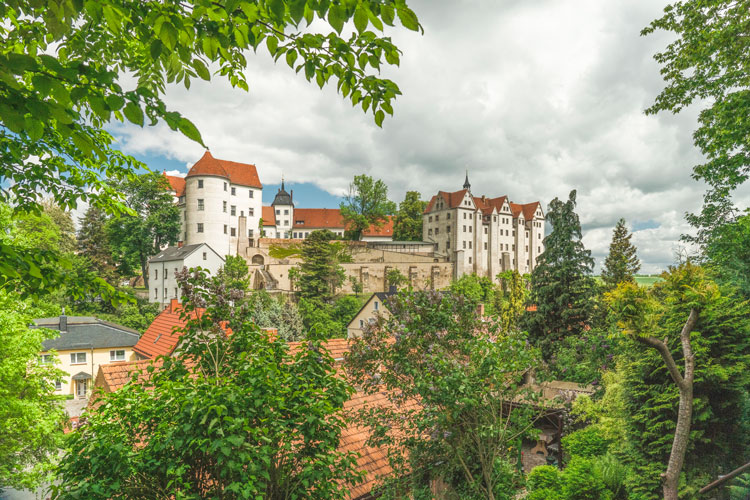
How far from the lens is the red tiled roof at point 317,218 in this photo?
245 feet

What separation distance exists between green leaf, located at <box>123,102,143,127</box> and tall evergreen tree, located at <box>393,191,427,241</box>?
2665 inches

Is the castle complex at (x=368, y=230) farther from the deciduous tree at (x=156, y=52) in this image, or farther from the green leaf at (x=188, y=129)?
the green leaf at (x=188, y=129)

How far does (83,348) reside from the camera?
26641mm

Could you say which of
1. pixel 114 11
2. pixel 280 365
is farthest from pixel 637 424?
pixel 114 11

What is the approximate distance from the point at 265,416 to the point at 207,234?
49.1 metres

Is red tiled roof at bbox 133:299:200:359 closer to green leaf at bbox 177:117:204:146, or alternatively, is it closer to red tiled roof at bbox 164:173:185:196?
green leaf at bbox 177:117:204:146

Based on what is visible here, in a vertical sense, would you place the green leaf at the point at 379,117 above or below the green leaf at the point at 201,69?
below

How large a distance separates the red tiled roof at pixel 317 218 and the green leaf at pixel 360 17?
7274 centimetres

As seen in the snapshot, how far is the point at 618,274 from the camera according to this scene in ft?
97.9

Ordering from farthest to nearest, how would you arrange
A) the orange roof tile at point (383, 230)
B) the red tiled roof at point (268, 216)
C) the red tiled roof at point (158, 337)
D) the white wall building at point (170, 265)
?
Result: the red tiled roof at point (268, 216)
the orange roof tile at point (383, 230)
the white wall building at point (170, 265)
the red tiled roof at point (158, 337)

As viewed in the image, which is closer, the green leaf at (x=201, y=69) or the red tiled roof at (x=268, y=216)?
the green leaf at (x=201, y=69)

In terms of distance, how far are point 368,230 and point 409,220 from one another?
8102 millimetres

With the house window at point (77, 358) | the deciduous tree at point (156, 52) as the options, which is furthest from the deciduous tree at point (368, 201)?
the deciduous tree at point (156, 52)

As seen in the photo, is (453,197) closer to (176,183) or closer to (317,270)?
(317,270)
